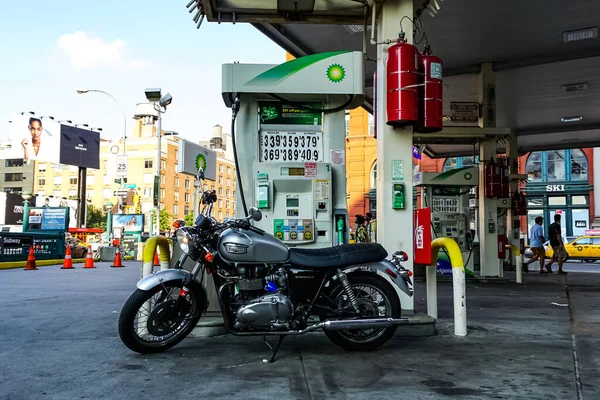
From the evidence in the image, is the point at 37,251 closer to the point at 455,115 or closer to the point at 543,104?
the point at 455,115

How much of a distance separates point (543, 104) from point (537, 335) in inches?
516

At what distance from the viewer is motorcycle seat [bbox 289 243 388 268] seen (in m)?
4.95

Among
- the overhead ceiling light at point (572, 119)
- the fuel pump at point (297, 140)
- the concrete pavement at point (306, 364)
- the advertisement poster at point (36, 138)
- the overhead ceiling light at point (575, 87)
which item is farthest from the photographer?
the advertisement poster at point (36, 138)

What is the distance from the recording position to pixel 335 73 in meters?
6.94

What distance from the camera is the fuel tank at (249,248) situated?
481 centimetres

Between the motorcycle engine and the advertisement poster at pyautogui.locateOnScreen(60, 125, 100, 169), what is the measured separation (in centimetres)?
4989

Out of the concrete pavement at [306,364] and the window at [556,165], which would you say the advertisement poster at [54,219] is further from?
the window at [556,165]

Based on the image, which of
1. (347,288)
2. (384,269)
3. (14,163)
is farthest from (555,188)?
(14,163)

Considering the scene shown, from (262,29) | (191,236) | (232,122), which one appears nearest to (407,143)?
(232,122)

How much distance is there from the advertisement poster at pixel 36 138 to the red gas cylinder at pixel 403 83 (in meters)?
49.6

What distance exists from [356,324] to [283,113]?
11.2 ft

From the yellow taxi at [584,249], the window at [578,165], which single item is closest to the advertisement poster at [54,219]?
the yellow taxi at [584,249]

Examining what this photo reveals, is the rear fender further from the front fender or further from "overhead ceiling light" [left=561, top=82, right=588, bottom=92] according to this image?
"overhead ceiling light" [left=561, top=82, right=588, bottom=92]

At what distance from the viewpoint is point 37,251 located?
2070cm
